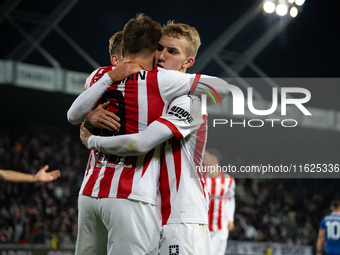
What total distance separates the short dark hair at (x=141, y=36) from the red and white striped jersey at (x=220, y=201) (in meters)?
5.09

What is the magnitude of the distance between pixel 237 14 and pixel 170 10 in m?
3.32

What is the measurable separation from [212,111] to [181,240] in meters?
15.9

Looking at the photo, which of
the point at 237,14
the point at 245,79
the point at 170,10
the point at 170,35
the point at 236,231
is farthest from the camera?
the point at 245,79

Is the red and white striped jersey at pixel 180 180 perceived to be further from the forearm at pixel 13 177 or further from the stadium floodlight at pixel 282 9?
the stadium floodlight at pixel 282 9

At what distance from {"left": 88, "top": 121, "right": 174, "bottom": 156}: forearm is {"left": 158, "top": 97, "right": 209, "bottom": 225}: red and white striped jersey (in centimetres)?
5

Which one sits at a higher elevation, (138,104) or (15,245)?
(138,104)

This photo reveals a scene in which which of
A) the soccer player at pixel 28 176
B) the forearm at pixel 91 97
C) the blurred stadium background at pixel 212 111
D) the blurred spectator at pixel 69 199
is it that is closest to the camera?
the forearm at pixel 91 97

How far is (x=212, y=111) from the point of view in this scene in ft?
59.0

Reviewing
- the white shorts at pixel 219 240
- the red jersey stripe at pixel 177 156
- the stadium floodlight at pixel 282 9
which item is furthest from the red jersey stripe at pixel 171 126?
the stadium floodlight at pixel 282 9

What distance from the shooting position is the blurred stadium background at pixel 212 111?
14500 millimetres

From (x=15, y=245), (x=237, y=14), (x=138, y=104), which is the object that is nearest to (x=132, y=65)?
(x=138, y=104)

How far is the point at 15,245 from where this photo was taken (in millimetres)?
10859

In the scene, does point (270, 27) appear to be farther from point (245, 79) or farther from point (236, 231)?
point (236, 231)

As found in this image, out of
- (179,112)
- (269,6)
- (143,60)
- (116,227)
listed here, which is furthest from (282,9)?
(116,227)
